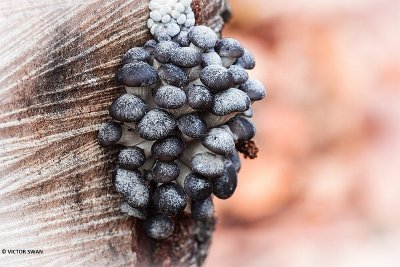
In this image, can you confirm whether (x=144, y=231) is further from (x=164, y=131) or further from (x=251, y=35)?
(x=251, y=35)

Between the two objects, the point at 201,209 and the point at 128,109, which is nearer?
the point at 128,109

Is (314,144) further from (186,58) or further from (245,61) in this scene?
(186,58)

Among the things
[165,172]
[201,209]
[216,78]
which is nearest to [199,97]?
[216,78]

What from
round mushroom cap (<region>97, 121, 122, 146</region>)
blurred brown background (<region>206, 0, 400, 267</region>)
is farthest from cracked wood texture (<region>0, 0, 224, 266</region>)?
blurred brown background (<region>206, 0, 400, 267</region>)

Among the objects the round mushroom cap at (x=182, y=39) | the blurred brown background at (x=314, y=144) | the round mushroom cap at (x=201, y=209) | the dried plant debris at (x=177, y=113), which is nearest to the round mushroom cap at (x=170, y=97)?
the dried plant debris at (x=177, y=113)

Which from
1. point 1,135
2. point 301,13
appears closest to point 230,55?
point 1,135

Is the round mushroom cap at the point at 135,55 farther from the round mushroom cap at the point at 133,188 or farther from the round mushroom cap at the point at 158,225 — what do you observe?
the round mushroom cap at the point at 158,225

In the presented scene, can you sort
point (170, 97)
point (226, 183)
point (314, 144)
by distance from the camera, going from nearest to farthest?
point (170, 97)
point (226, 183)
point (314, 144)

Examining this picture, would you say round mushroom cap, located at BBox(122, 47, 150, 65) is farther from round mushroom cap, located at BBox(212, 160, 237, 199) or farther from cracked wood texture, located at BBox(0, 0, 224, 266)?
round mushroom cap, located at BBox(212, 160, 237, 199)
